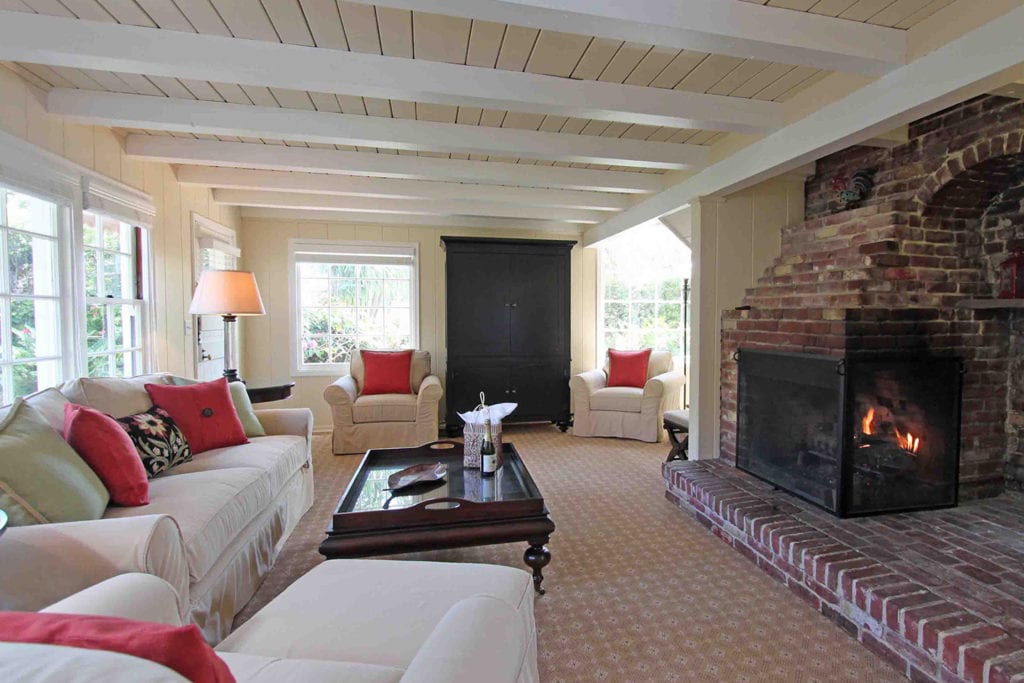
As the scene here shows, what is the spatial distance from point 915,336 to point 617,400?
2.64 metres

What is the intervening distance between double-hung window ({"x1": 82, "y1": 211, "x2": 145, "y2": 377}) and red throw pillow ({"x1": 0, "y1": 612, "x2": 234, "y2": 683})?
9.33 ft

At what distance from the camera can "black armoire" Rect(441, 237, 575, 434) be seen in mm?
4996

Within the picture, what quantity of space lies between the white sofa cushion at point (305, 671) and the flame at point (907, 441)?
261cm

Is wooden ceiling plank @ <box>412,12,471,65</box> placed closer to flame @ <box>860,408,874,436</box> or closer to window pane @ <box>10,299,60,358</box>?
window pane @ <box>10,299,60,358</box>

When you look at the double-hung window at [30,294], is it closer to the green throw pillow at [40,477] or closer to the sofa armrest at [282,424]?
the green throw pillow at [40,477]

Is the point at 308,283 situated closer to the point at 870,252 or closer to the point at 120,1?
the point at 120,1

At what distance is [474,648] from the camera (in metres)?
0.90

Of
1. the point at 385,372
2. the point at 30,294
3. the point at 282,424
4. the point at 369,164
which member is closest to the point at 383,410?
the point at 385,372

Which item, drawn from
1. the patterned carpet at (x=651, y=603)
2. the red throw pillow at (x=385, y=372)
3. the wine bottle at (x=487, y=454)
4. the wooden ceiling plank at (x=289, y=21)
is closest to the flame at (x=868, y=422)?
the patterned carpet at (x=651, y=603)

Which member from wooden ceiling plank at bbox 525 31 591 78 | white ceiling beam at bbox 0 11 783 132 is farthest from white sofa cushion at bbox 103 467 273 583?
wooden ceiling plank at bbox 525 31 591 78

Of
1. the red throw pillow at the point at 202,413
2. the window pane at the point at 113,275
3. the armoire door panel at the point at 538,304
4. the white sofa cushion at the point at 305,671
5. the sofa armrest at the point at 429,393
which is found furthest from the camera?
the armoire door panel at the point at 538,304

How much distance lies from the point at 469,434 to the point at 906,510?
2177 mm

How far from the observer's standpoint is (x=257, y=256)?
5164 millimetres

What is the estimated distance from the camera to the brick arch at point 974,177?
88.6 inches
